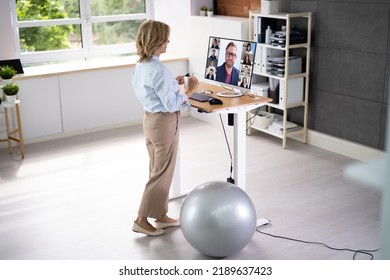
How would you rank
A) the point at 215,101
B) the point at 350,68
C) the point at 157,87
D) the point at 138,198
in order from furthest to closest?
the point at 350,68
the point at 138,198
the point at 215,101
the point at 157,87

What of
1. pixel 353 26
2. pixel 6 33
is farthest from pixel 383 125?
pixel 6 33

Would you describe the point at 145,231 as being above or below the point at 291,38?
below

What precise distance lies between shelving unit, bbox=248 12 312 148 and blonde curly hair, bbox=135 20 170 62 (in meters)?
2.15

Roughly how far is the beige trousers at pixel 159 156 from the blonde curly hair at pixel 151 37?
0.41 metres

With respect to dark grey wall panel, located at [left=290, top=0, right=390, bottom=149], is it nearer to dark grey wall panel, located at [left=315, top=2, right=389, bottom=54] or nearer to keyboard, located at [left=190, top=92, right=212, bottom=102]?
A: dark grey wall panel, located at [left=315, top=2, right=389, bottom=54]

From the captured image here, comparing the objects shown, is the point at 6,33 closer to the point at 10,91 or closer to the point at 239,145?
the point at 10,91

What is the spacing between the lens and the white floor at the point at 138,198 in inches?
140

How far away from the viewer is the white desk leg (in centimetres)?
369

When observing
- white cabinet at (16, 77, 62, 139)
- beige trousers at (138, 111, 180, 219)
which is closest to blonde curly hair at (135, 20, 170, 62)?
beige trousers at (138, 111, 180, 219)

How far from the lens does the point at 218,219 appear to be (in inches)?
122

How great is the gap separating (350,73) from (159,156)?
2.40 m

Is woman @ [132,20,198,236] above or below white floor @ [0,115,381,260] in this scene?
above

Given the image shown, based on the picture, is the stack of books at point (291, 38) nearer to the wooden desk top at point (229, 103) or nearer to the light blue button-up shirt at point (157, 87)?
the wooden desk top at point (229, 103)
